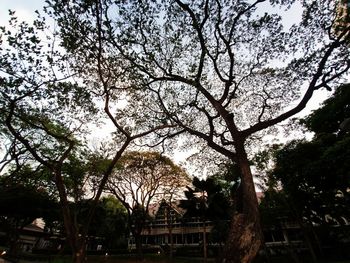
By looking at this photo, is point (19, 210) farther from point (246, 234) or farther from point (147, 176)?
point (246, 234)

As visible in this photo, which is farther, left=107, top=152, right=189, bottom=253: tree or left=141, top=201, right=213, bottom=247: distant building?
left=141, top=201, right=213, bottom=247: distant building

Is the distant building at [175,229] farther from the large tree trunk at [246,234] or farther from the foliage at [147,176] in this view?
the large tree trunk at [246,234]

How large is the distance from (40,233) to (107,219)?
51.4 feet

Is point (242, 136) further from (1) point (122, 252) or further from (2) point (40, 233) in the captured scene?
(2) point (40, 233)

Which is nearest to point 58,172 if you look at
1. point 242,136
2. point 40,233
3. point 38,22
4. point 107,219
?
point 38,22

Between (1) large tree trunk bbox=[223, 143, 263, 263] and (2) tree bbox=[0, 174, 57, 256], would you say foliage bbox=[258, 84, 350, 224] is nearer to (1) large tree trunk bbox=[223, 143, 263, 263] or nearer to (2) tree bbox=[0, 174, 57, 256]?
(1) large tree trunk bbox=[223, 143, 263, 263]

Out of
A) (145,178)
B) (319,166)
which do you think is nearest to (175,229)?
(145,178)

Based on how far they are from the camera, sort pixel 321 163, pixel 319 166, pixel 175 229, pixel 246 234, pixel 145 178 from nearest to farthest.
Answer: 1. pixel 246 234
2. pixel 321 163
3. pixel 319 166
4. pixel 145 178
5. pixel 175 229

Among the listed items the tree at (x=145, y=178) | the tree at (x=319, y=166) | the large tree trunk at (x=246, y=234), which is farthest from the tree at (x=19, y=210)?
the large tree trunk at (x=246, y=234)

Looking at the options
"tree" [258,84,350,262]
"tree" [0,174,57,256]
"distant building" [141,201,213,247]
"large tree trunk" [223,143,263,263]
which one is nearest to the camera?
"large tree trunk" [223,143,263,263]

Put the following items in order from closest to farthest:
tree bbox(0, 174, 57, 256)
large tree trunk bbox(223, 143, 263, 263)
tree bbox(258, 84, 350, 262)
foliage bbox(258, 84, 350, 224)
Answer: large tree trunk bbox(223, 143, 263, 263) → foliage bbox(258, 84, 350, 224) → tree bbox(258, 84, 350, 262) → tree bbox(0, 174, 57, 256)

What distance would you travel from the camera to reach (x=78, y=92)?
11.4 m

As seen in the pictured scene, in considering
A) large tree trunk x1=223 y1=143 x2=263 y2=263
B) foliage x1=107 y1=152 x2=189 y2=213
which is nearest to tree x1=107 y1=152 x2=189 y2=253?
foliage x1=107 y1=152 x2=189 y2=213

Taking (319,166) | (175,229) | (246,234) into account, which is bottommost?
(246,234)
